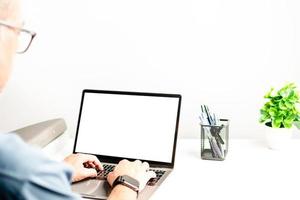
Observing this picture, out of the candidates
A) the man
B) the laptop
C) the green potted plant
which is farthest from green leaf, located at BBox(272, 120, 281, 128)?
the man

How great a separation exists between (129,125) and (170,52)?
1.03 ft

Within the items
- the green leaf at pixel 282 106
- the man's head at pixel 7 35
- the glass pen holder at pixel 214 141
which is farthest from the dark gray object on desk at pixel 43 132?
the green leaf at pixel 282 106

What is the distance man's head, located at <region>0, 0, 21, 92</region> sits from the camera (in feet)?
1.95

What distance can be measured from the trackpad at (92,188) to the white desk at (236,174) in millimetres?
133

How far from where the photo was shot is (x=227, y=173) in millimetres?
1074

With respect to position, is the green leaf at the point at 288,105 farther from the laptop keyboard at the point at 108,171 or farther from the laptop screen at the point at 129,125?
the laptop keyboard at the point at 108,171

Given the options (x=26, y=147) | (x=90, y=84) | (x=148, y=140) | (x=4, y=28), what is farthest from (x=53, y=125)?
(x=26, y=147)

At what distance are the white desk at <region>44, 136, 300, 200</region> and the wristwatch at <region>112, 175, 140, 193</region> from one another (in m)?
0.05

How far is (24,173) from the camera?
1.47 feet

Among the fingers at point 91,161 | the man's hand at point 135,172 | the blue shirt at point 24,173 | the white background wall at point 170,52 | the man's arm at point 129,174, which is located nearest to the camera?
the blue shirt at point 24,173

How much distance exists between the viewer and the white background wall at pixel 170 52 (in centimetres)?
133

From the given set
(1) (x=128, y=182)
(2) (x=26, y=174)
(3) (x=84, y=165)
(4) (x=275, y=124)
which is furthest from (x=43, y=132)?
(2) (x=26, y=174)

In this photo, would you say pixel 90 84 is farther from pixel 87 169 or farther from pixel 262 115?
pixel 262 115

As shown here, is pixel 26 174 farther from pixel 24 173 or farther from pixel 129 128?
pixel 129 128
